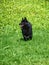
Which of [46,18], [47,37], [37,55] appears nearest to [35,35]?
[47,37]

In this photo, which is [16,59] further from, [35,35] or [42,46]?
[35,35]

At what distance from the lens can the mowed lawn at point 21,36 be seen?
8414 millimetres

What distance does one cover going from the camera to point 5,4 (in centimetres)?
1655

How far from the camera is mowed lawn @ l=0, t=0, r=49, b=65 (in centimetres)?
841

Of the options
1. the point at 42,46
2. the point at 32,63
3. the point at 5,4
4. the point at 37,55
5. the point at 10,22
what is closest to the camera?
the point at 32,63

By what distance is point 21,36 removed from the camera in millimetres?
10766

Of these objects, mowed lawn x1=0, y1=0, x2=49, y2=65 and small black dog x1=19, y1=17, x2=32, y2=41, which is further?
small black dog x1=19, y1=17, x2=32, y2=41

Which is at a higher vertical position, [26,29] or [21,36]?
[26,29]

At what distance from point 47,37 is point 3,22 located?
3110mm

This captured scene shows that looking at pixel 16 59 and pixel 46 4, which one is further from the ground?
pixel 16 59

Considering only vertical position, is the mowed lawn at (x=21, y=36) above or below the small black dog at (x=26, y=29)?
below

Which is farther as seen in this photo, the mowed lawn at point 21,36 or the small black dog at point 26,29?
the small black dog at point 26,29

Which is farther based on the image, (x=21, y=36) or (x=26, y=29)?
(x=21, y=36)

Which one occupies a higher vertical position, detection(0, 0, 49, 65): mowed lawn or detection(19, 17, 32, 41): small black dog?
detection(19, 17, 32, 41): small black dog
